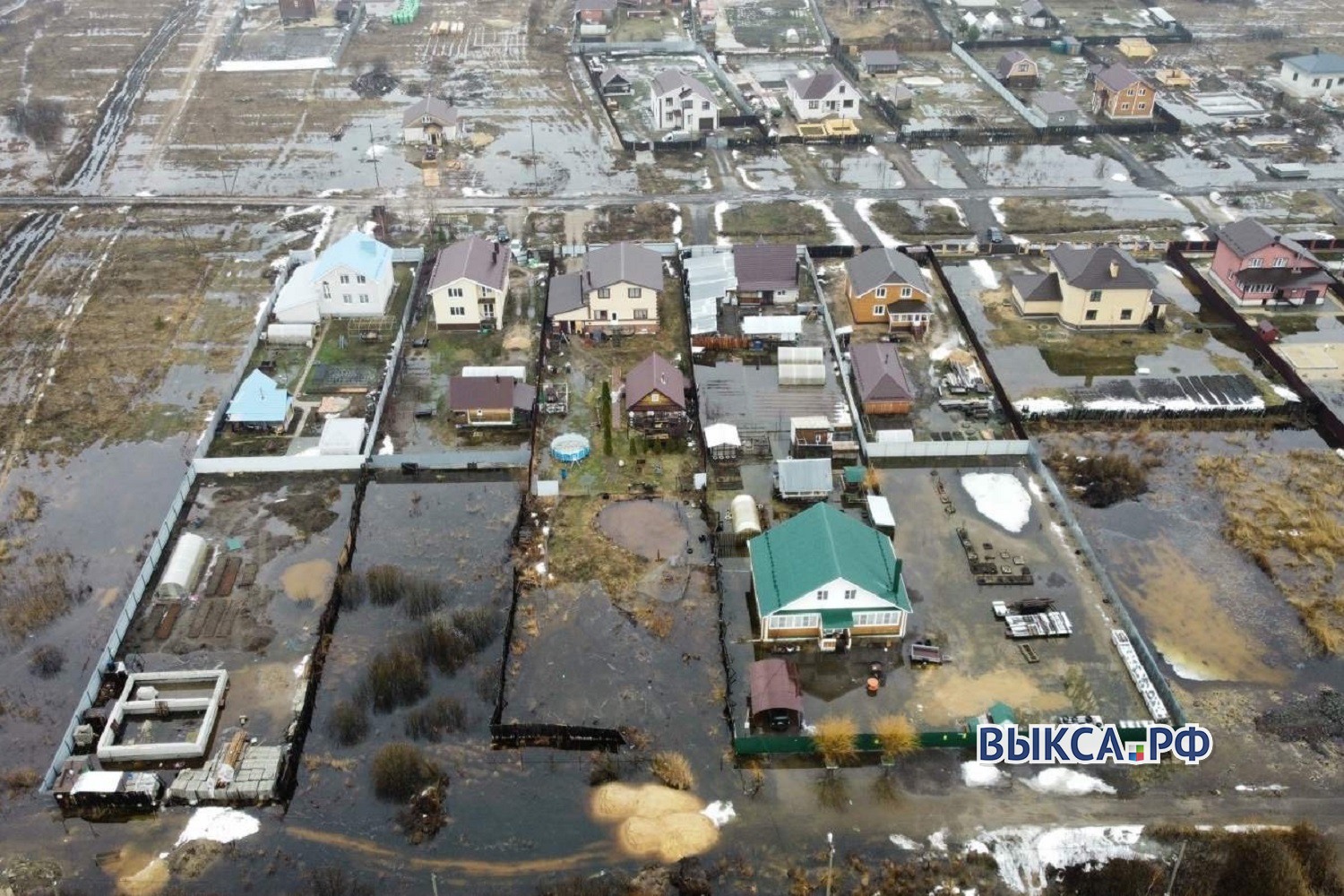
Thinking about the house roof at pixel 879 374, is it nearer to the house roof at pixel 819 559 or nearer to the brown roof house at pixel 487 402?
the house roof at pixel 819 559

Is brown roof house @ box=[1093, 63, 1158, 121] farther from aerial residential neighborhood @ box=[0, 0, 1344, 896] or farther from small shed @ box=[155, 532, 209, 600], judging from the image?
small shed @ box=[155, 532, 209, 600]

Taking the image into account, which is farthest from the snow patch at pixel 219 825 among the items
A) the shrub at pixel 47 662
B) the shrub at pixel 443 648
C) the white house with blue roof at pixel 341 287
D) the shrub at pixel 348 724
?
the white house with blue roof at pixel 341 287

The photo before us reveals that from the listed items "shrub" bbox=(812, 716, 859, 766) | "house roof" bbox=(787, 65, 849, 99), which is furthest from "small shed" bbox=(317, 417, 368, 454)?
"house roof" bbox=(787, 65, 849, 99)

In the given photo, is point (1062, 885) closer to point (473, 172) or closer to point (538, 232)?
point (538, 232)

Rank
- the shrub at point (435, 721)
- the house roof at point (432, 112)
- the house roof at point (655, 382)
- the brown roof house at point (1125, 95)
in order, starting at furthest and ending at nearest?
1. the brown roof house at point (1125, 95)
2. the house roof at point (432, 112)
3. the house roof at point (655, 382)
4. the shrub at point (435, 721)

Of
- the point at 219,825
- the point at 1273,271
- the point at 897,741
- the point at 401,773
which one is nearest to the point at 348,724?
the point at 401,773

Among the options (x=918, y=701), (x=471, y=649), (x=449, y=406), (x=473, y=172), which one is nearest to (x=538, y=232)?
(x=473, y=172)
